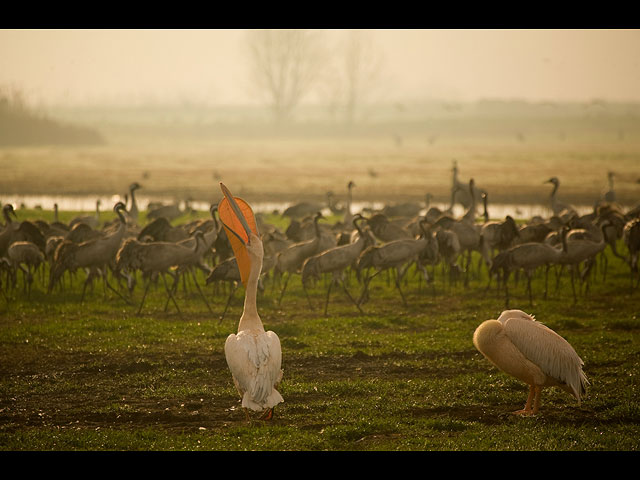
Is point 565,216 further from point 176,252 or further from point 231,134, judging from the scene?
point 231,134

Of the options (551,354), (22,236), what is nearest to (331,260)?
(551,354)

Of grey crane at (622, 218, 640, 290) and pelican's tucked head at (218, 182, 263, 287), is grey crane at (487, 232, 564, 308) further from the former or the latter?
pelican's tucked head at (218, 182, 263, 287)

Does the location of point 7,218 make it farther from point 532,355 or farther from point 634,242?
point 634,242

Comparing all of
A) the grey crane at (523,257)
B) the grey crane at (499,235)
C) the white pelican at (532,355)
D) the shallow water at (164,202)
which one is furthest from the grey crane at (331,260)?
the shallow water at (164,202)

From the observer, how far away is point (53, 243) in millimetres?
15648

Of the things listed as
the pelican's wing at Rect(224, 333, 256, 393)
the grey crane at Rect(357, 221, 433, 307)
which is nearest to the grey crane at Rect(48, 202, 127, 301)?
the grey crane at Rect(357, 221, 433, 307)

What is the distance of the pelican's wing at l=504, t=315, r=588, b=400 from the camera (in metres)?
7.64

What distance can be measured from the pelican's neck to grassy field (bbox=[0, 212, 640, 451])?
0.96m

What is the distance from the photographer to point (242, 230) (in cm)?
826

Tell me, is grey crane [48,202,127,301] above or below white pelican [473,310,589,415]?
above

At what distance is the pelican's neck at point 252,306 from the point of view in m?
7.86

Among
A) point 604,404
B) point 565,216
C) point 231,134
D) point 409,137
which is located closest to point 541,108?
point 409,137

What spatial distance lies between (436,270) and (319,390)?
31.6ft

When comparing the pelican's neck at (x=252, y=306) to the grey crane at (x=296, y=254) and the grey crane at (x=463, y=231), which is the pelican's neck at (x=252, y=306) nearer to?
the grey crane at (x=296, y=254)
